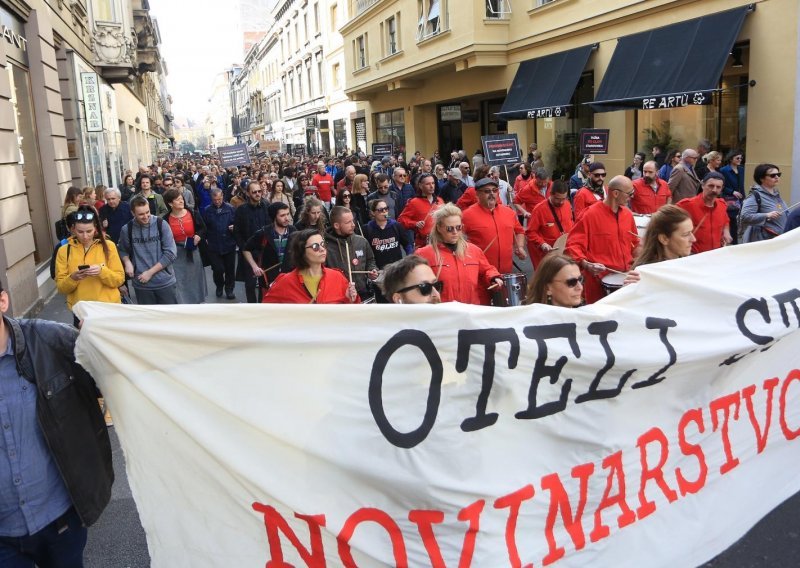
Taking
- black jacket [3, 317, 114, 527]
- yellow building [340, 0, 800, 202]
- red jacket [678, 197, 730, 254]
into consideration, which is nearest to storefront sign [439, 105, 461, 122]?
yellow building [340, 0, 800, 202]

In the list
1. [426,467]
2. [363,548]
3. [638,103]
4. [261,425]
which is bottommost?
[363,548]

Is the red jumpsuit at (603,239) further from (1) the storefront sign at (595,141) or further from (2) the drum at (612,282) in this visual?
(1) the storefront sign at (595,141)

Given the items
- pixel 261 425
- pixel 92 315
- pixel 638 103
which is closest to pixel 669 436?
pixel 261 425

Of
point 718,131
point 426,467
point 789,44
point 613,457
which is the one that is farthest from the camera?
point 718,131

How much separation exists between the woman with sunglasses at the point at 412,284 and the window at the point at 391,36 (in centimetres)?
2807

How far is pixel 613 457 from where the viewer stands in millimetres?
3180

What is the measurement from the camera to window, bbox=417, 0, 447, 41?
25433 mm

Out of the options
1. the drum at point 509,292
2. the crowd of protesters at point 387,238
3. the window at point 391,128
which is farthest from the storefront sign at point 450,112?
the drum at point 509,292

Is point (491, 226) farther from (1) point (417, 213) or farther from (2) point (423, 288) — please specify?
(2) point (423, 288)

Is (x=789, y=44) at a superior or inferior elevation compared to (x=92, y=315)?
superior

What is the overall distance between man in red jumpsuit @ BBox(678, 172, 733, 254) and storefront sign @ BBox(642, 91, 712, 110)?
25.6 ft

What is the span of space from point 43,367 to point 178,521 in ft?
2.47

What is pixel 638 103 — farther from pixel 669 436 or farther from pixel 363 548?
pixel 363 548

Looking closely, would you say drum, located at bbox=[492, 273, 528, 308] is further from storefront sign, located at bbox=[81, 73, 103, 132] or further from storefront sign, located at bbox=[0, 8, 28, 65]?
storefront sign, located at bbox=[81, 73, 103, 132]
